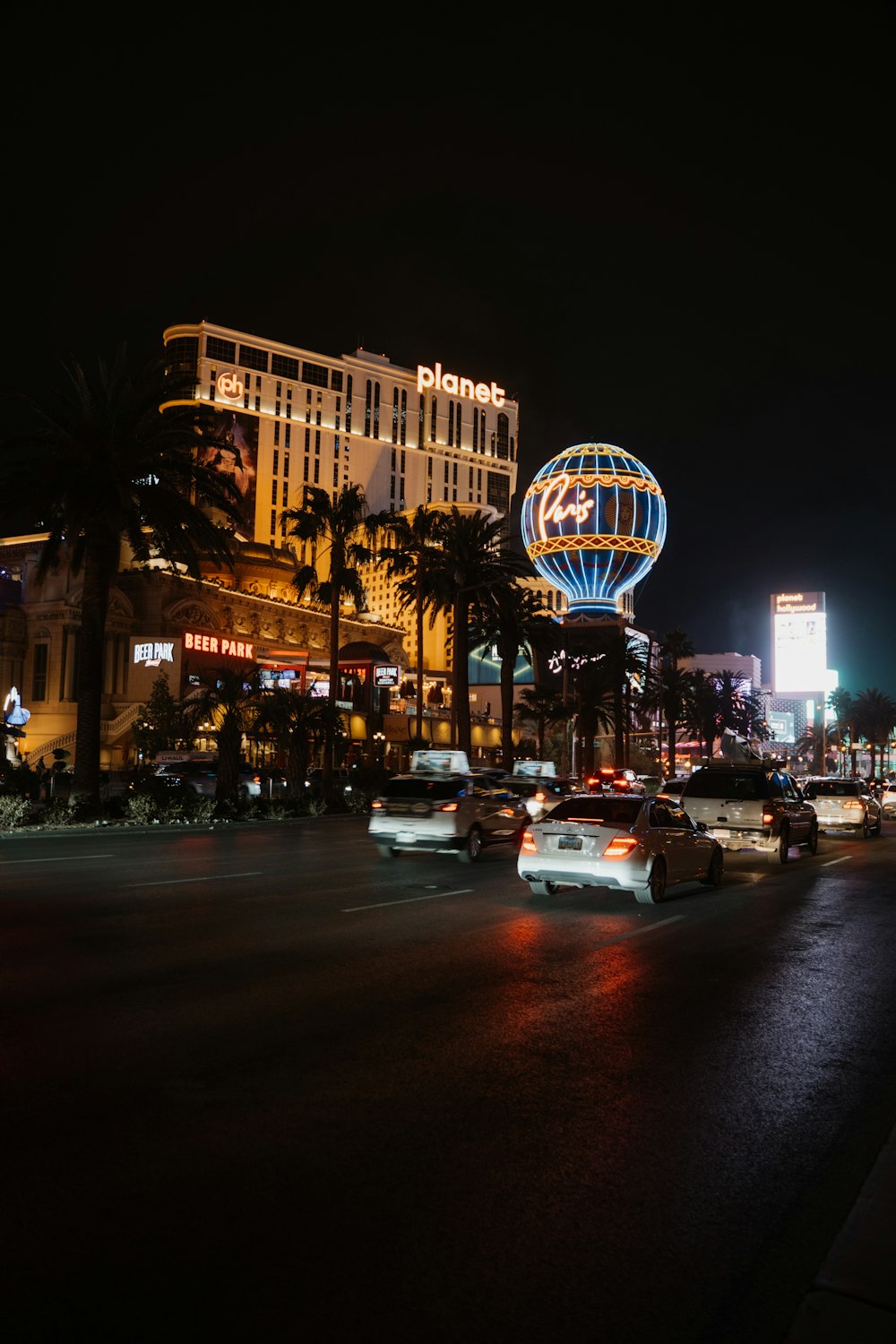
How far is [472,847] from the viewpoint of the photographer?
19641 mm

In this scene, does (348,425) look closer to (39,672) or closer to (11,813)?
(39,672)

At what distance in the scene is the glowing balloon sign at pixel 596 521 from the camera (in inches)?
3430

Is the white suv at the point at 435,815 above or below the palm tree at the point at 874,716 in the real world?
below

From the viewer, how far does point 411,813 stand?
19.1 m

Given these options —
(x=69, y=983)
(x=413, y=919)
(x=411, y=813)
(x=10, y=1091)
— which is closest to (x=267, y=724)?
(x=411, y=813)

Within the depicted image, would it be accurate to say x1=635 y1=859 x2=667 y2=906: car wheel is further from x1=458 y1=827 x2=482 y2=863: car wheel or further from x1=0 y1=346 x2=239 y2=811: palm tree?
x1=0 y1=346 x2=239 y2=811: palm tree

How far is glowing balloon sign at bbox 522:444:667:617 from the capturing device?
286ft

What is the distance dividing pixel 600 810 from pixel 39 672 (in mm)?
53933

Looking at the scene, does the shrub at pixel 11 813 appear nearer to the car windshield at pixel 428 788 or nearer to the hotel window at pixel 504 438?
the car windshield at pixel 428 788

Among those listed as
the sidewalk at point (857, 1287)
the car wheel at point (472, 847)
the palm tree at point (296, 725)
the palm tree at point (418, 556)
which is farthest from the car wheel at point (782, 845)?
the palm tree at point (418, 556)

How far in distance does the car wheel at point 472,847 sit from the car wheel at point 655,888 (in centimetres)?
560

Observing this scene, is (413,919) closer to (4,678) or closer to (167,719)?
(167,719)

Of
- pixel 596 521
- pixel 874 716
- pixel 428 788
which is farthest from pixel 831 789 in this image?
pixel 874 716

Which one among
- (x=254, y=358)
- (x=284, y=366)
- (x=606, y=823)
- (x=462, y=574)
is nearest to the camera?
(x=606, y=823)
